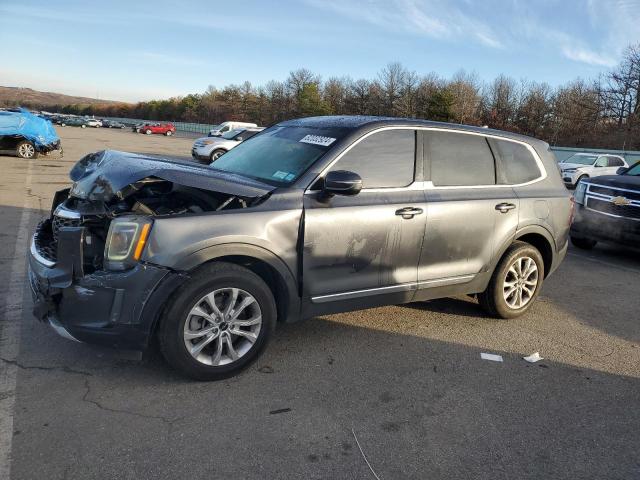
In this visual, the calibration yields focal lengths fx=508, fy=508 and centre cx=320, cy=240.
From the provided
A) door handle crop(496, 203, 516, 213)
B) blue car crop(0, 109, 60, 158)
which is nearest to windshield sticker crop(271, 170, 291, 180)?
door handle crop(496, 203, 516, 213)

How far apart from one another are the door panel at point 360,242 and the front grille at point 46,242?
1717 millimetres

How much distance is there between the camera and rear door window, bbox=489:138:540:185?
472 centimetres

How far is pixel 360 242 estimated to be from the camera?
373cm

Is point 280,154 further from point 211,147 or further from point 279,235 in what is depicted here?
point 211,147

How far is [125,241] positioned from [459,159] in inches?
112

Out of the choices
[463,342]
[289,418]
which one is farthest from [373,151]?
[289,418]

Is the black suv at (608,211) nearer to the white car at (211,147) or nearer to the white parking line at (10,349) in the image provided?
the white parking line at (10,349)

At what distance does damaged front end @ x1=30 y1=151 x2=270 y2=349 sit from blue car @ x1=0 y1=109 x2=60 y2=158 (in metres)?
16.8

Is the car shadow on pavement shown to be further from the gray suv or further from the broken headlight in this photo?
the broken headlight

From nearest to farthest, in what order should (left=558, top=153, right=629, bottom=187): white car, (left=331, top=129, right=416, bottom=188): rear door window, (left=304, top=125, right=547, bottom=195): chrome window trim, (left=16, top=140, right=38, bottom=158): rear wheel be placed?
(left=304, top=125, right=547, bottom=195): chrome window trim
(left=331, top=129, right=416, bottom=188): rear door window
(left=16, top=140, right=38, bottom=158): rear wheel
(left=558, top=153, right=629, bottom=187): white car

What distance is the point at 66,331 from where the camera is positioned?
3.14 meters

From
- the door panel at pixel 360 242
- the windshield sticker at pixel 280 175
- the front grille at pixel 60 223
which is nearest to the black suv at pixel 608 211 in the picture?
the door panel at pixel 360 242

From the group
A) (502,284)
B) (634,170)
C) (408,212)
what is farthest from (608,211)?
(408,212)

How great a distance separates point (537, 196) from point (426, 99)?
62.5 meters
